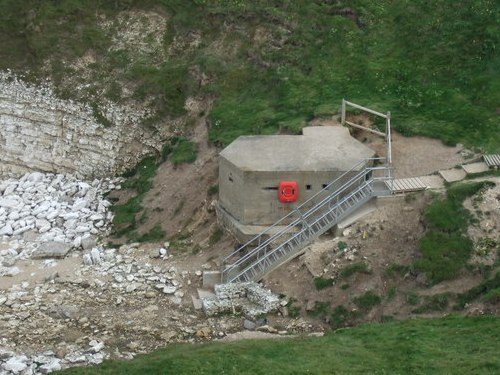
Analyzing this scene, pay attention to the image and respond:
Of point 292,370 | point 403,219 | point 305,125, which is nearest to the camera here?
point 292,370

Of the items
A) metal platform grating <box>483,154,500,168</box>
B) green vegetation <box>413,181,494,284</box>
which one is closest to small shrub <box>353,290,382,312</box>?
green vegetation <box>413,181,494,284</box>

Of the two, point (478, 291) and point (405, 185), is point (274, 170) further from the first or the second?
point (478, 291)

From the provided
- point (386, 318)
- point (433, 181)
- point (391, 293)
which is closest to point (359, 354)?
point (386, 318)

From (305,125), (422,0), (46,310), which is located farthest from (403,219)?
(422,0)

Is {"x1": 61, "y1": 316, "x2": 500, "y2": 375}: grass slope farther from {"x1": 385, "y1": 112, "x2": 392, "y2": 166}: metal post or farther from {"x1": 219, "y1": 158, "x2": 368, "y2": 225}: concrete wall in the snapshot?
{"x1": 385, "y1": 112, "x2": 392, "y2": 166}: metal post

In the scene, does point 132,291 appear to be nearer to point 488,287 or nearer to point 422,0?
point 488,287

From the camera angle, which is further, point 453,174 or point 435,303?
point 453,174

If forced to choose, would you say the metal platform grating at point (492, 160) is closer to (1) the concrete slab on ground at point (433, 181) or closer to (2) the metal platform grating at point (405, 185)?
(1) the concrete slab on ground at point (433, 181)
